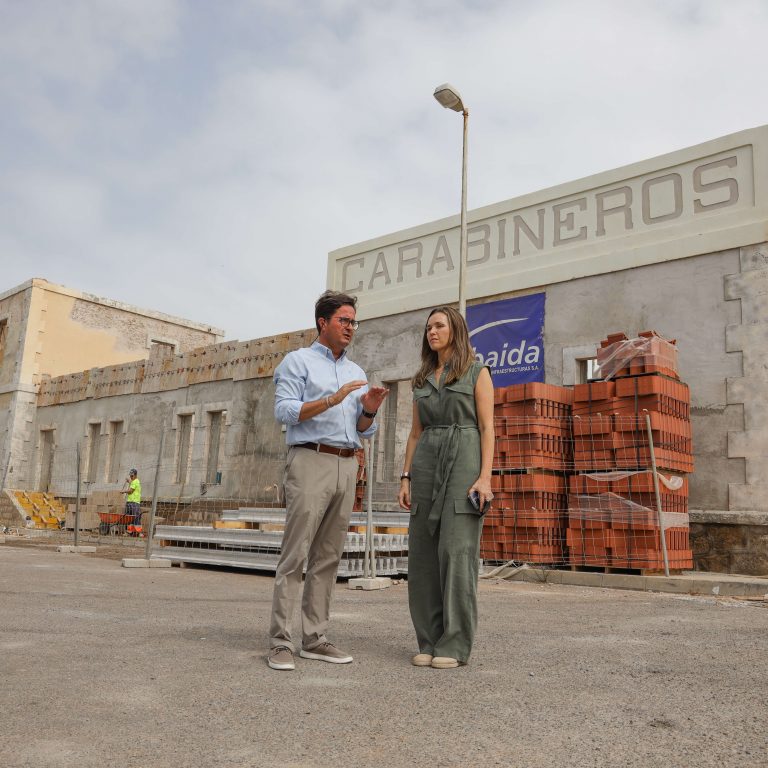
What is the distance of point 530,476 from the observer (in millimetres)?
10539

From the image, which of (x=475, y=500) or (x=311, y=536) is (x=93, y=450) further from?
(x=475, y=500)

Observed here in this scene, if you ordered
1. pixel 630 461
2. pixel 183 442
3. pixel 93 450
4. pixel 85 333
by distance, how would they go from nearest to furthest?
pixel 630 461, pixel 183 442, pixel 93 450, pixel 85 333

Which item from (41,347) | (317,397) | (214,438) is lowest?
(317,397)

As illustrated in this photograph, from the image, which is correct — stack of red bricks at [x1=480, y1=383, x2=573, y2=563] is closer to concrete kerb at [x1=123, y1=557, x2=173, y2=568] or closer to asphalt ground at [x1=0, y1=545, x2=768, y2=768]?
asphalt ground at [x1=0, y1=545, x2=768, y2=768]

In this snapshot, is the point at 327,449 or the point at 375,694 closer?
the point at 375,694

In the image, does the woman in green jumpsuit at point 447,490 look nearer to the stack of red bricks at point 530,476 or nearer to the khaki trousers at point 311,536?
the khaki trousers at point 311,536

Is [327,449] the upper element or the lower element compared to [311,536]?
upper

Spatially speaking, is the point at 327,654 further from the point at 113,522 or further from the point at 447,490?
the point at 113,522

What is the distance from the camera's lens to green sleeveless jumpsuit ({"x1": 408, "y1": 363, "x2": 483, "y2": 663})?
12.8 feet

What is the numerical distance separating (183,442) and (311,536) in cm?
2007

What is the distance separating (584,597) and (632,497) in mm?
2268

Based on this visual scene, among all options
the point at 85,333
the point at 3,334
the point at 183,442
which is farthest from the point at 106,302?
the point at 183,442

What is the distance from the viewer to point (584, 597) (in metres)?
8.04

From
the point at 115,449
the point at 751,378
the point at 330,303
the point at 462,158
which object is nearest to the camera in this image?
the point at 330,303
